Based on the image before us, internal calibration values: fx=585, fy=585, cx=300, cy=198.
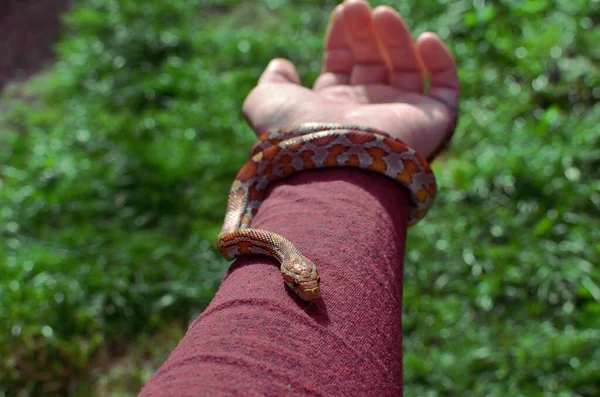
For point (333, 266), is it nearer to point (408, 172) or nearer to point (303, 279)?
point (303, 279)

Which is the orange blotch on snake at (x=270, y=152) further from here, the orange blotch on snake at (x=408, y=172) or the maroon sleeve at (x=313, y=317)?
the orange blotch on snake at (x=408, y=172)

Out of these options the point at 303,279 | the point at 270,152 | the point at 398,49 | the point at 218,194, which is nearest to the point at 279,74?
the point at 398,49

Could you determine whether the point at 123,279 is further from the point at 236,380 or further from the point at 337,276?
the point at 236,380

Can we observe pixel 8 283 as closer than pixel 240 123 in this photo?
Yes

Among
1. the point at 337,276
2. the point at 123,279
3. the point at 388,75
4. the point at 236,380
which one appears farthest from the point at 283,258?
the point at 123,279

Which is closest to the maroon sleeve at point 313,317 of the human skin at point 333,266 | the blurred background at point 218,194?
the human skin at point 333,266
